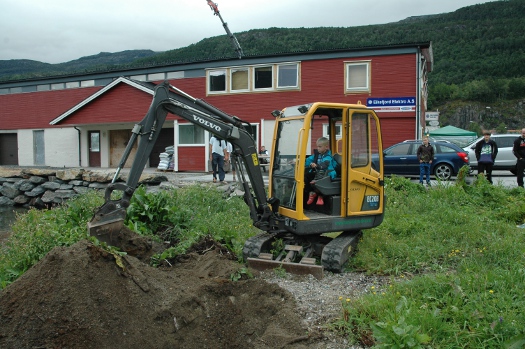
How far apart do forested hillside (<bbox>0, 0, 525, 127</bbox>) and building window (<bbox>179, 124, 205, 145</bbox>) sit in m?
51.5

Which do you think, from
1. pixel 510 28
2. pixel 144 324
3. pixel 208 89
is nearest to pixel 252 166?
pixel 144 324

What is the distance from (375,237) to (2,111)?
3039 centimetres

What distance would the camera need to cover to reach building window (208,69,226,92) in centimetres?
2422

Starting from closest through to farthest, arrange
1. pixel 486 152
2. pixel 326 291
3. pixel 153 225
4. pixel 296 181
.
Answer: pixel 326 291 → pixel 296 181 → pixel 153 225 → pixel 486 152

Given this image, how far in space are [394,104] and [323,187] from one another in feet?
49.5

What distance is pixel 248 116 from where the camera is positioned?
23.7m

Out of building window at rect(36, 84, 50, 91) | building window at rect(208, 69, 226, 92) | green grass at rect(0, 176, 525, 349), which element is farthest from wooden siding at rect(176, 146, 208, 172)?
building window at rect(36, 84, 50, 91)

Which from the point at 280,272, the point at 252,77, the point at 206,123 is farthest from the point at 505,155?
the point at 206,123

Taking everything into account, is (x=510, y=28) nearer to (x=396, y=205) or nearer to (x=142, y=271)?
(x=396, y=205)

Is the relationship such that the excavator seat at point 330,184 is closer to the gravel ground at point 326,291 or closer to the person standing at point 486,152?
the gravel ground at point 326,291

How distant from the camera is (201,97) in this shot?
24.6 m

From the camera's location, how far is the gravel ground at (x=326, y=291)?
4.88m

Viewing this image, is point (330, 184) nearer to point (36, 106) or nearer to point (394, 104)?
point (394, 104)

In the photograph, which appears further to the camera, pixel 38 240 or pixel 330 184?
pixel 38 240
